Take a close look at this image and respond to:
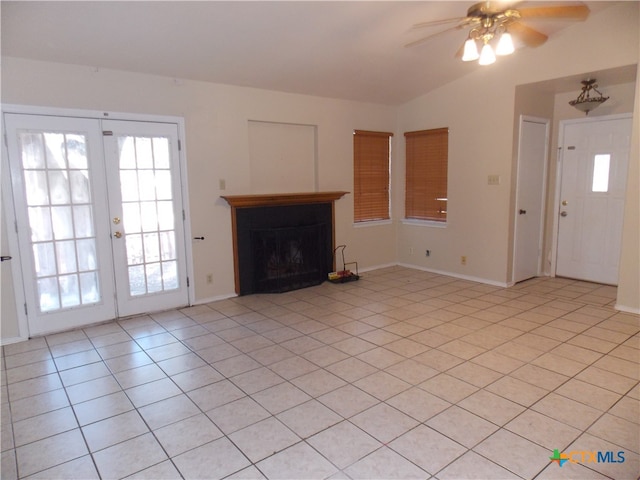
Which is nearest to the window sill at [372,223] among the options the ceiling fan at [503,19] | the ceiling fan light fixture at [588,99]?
the ceiling fan light fixture at [588,99]

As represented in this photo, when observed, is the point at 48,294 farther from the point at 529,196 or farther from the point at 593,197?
the point at 593,197

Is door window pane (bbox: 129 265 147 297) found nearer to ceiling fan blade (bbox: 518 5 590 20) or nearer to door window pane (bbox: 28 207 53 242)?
door window pane (bbox: 28 207 53 242)

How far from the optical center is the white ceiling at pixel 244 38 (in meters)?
3.00

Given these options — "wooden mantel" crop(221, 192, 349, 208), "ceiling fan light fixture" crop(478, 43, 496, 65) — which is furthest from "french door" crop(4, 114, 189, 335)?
"ceiling fan light fixture" crop(478, 43, 496, 65)

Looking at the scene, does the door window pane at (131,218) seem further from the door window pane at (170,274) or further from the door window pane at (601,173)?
the door window pane at (601,173)

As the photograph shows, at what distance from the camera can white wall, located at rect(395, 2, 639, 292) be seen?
414cm

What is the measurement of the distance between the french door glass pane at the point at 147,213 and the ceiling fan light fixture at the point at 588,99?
4776 millimetres

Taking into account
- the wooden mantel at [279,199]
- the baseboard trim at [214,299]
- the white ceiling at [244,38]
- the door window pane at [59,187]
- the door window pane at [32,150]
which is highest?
the white ceiling at [244,38]

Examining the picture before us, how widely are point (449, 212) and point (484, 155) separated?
2.98ft

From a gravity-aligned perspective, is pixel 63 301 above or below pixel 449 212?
below

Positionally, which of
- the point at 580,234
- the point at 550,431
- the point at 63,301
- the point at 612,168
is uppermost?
the point at 612,168

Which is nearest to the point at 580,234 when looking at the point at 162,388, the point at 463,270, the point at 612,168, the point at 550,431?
the point at 612,168

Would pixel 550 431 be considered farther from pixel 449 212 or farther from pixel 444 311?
pixel 449 212

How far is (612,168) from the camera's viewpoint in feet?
16.1
